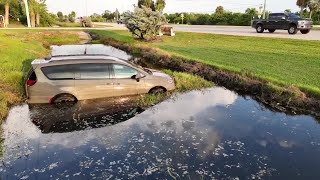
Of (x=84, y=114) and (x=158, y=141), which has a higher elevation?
(x=84, y=114)

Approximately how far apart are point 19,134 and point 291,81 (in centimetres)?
1114

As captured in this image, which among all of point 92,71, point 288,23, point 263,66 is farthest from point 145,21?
point 92,71

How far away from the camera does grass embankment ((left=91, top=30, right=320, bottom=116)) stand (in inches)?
519

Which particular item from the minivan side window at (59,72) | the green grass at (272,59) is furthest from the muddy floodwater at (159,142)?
the green grass at (272,59)

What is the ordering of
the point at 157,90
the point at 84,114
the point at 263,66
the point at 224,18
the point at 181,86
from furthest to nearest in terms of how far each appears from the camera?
the point at 224,18 → the point at 263,66 → the point at 181,86 → the point at 157,90 → the point at 84,114

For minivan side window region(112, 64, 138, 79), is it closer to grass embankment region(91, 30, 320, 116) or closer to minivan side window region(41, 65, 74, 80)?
minivan side window region(41, 65, 74, 80)

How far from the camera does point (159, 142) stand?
30.7 feet

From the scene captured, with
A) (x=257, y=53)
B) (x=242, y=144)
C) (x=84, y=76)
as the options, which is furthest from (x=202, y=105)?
(x=257, y=53)

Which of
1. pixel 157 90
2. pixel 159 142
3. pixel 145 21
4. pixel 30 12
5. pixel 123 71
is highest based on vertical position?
pixel 30 12

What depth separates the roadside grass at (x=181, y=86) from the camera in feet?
42.4

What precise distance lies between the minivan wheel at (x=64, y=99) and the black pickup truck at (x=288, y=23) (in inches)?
1006

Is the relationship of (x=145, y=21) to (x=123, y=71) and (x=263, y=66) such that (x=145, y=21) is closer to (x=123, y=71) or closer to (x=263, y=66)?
(x=263, y=66)

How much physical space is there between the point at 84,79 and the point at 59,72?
95cm

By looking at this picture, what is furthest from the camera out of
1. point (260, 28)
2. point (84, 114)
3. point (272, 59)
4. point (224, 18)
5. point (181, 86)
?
point (224, 18)
